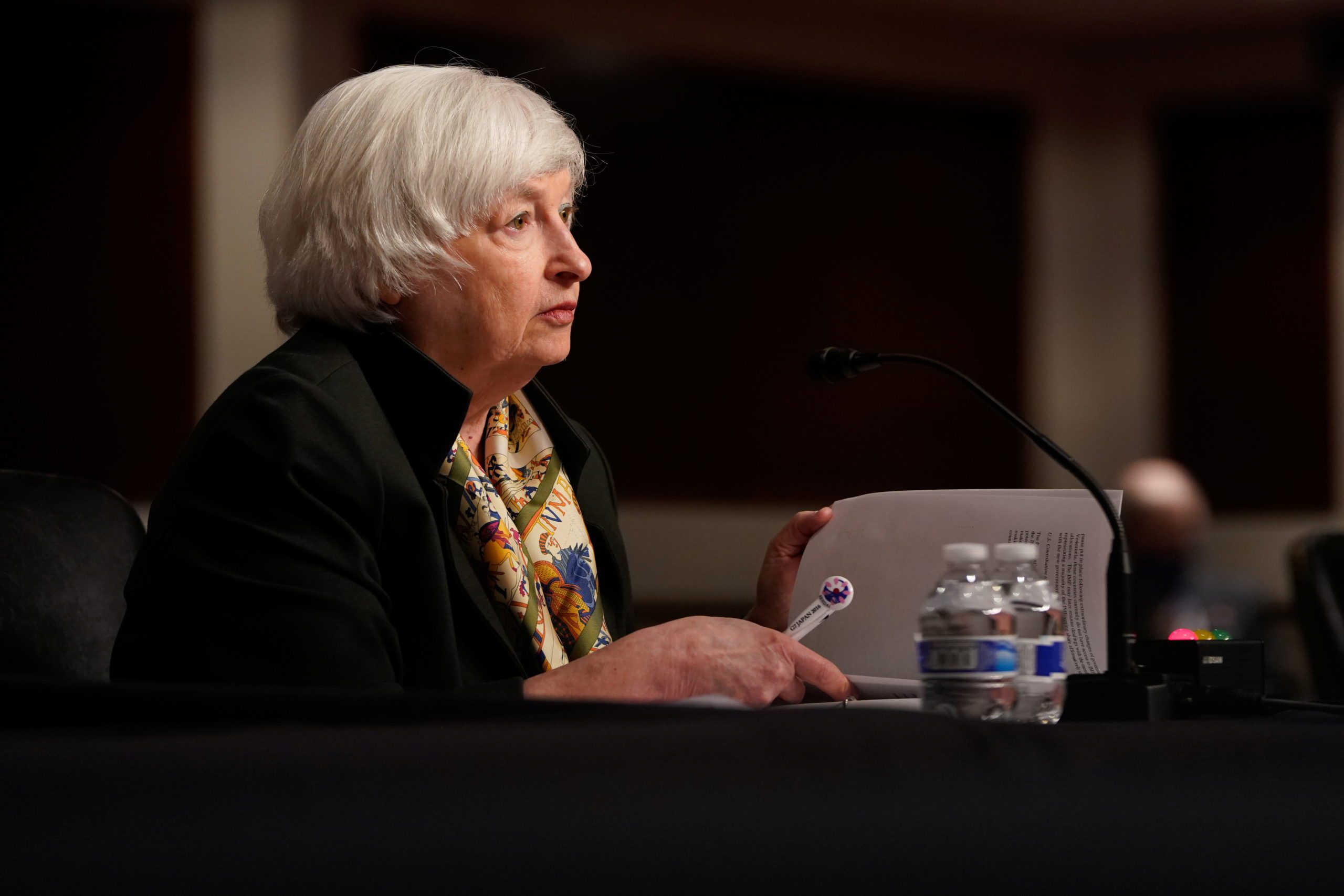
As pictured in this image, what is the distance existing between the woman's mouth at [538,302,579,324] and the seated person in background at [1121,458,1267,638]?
285cm

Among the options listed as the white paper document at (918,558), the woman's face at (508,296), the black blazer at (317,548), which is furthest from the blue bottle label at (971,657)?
the woman's face at (508,296)

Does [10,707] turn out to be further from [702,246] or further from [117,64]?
[702,246]

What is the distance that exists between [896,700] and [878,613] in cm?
17

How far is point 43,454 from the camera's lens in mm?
4254

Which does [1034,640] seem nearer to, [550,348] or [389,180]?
[550,348]

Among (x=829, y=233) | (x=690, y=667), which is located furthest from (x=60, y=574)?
(x=829, y=233)

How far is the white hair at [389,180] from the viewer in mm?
1344

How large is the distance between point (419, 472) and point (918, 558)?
19.7 inches

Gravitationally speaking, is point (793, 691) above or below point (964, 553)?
below

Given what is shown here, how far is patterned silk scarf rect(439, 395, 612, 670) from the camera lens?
53.5 inches

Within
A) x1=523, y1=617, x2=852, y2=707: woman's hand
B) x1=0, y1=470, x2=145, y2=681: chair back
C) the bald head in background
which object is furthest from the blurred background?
x1=523, y1=617, x2=852, y2=707: woman's hand

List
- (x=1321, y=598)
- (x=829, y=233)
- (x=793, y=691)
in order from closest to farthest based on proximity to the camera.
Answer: (x=793, y=691), (x=1321, y=598), (x=829, y=233)

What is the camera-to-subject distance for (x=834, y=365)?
1.28m

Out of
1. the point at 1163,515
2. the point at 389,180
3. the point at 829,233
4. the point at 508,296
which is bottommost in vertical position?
the point at 1163,515
